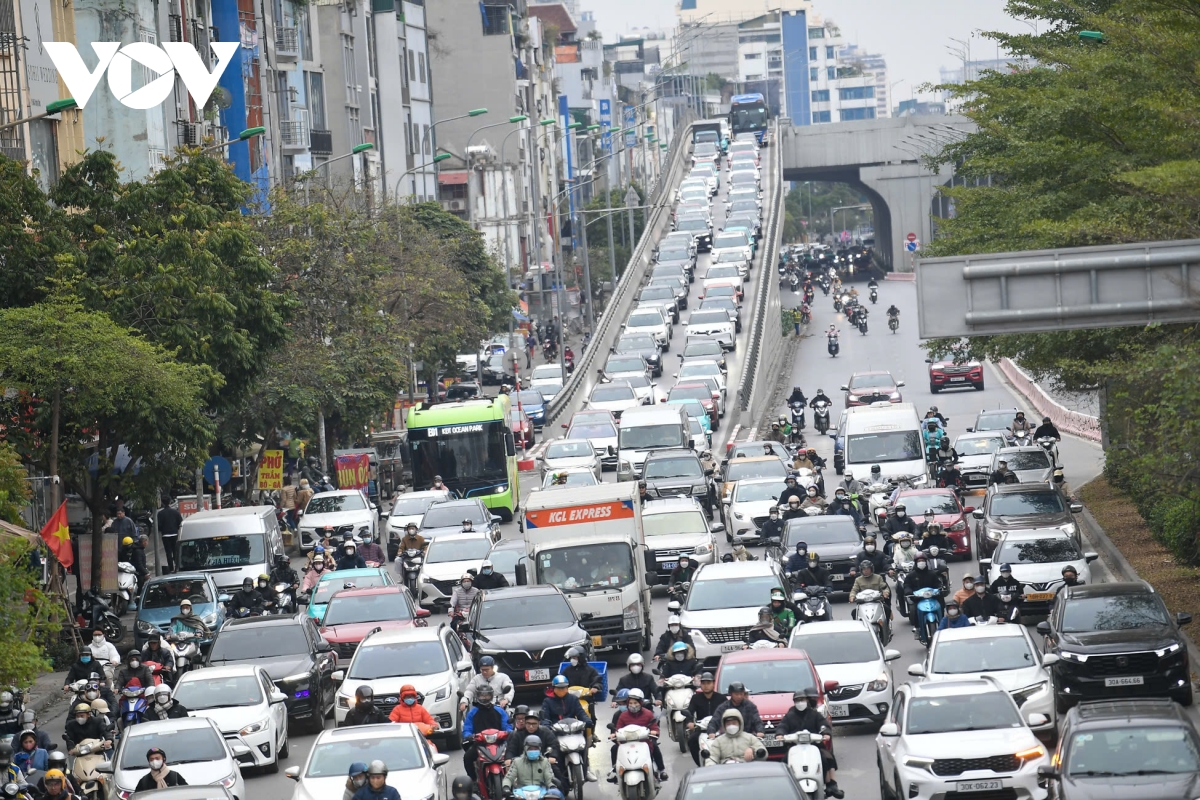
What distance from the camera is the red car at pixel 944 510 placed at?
32844 millimetres

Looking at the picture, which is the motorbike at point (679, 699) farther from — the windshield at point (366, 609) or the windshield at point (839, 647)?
the windshield at point (366, 609)

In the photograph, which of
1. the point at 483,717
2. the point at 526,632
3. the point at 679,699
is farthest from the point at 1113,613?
the point at 483,717

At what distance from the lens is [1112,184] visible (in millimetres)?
30719

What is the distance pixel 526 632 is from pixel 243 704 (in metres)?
4.14

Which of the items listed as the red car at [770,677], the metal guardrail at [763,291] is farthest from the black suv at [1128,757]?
the metal guardrail at [763,291]

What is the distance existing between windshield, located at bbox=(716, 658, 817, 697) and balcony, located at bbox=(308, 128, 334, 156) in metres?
55.4

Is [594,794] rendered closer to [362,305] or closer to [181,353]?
[181,353]

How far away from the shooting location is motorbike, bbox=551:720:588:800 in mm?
18156

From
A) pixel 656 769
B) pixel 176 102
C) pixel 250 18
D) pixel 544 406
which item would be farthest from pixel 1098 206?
pixel 250 18

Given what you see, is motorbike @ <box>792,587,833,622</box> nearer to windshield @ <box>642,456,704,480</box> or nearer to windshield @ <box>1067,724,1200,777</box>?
windshield @ <box>1067,724,1200,777</box>

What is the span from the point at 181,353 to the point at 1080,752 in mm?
20587

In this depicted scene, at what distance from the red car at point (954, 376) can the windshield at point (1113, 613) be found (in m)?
45.0

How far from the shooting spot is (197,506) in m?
37.5

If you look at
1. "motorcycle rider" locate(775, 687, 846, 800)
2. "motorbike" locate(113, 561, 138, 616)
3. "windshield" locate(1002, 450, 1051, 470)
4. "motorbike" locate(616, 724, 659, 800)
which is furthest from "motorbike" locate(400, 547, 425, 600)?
"motorcycle rider" locate(775, 687, 846, 800)
